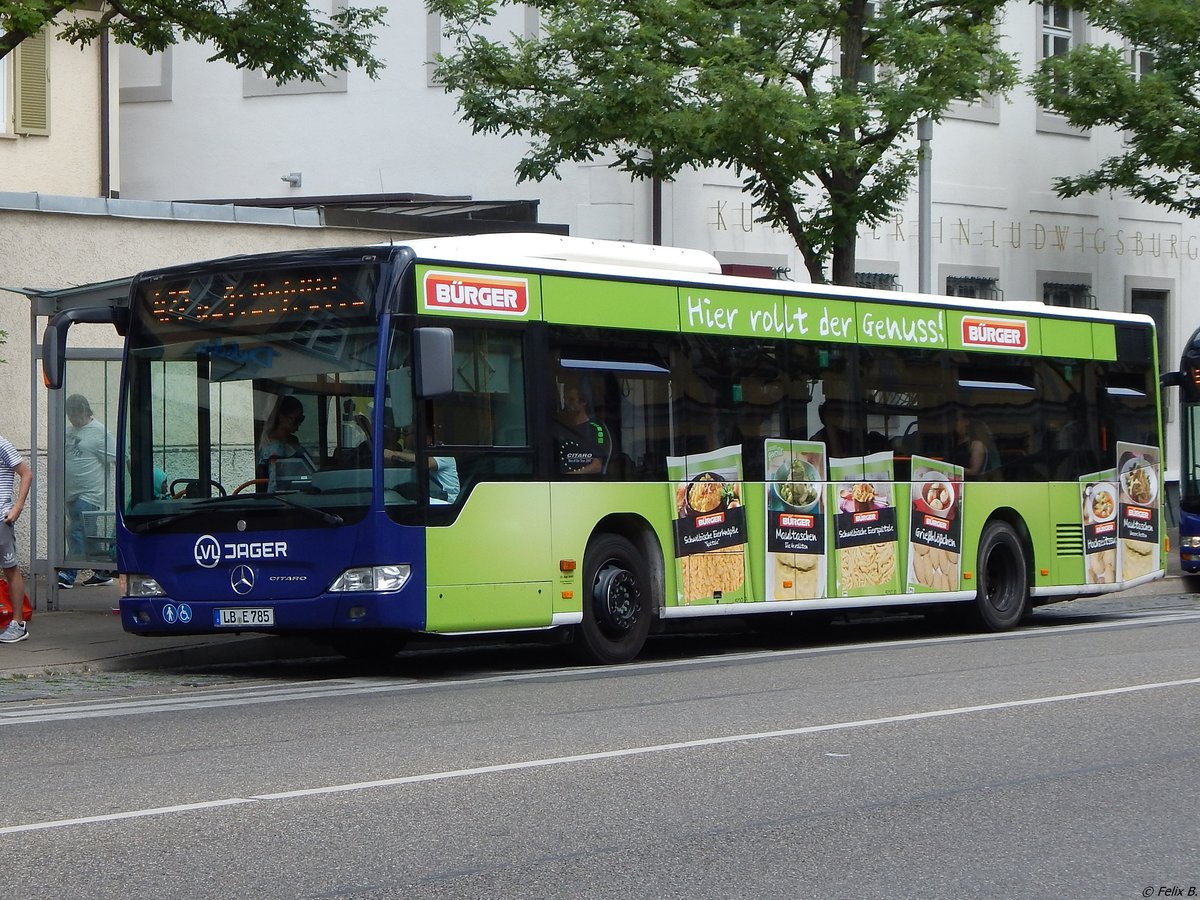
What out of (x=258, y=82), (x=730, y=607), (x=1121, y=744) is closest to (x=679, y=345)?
(x=730, y=607)

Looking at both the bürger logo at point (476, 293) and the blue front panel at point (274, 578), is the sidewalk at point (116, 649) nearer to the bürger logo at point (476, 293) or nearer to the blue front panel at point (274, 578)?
the blue front panel at point (274, 578)

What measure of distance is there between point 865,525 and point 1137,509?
4.36m

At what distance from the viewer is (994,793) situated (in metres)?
8.05

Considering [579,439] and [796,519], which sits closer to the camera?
[579,439]

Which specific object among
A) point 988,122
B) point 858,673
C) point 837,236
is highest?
point 988,122

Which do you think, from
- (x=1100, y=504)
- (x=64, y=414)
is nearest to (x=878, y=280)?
(x=1100, y=504)

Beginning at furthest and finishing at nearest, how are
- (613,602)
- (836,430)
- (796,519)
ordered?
(836,430)
(796,519)
(613,602)

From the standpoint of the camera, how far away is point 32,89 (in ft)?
89.8

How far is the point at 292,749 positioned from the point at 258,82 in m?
20.6

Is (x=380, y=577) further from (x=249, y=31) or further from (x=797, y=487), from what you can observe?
(x=249, y=31)

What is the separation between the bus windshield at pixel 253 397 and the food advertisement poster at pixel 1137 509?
29.8 feet

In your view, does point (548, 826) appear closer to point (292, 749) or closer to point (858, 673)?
point (292, 749)

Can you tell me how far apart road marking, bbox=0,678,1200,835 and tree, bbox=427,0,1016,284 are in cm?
900

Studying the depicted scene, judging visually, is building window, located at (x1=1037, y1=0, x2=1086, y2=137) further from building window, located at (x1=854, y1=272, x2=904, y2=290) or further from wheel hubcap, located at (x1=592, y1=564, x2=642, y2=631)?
wheel hubcap, located at (x1=592, y1=564, x2=642, y2=631)
